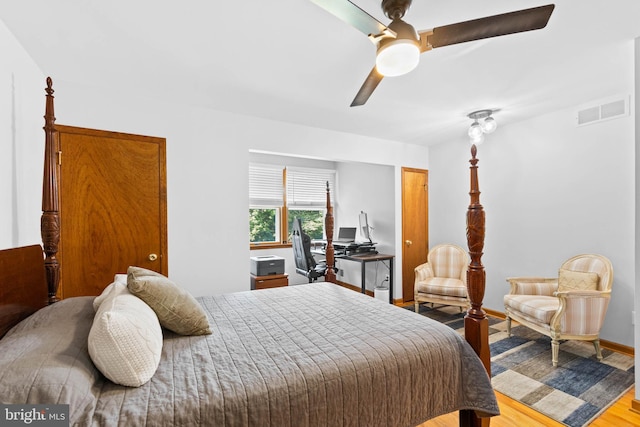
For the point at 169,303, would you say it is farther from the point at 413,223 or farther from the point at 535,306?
the point at 413,223

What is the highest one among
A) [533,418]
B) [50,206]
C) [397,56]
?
[397,56]

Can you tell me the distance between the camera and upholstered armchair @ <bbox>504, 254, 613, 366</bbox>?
8.73 feet

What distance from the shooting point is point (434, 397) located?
148cm

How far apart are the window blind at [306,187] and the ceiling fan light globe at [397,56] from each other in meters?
3.75

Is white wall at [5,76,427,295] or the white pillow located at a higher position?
white wall at [5,76,427,295]

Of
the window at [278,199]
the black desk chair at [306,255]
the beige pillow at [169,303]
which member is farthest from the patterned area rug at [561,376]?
the window at [278,199]

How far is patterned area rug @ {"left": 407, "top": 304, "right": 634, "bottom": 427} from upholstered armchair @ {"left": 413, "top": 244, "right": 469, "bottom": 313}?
2.00 feet

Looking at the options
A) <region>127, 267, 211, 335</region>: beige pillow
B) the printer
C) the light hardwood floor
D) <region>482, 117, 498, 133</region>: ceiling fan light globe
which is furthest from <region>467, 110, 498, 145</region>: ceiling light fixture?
<region>127, 267, 211, 335</region>: beige pillow

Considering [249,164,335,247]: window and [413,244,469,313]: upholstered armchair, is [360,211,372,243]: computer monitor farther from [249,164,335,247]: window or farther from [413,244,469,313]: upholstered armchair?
[413,244,469,313]: upholstered armchair

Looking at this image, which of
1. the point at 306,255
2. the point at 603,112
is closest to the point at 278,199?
the point at 306,255

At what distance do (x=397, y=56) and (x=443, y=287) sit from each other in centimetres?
307

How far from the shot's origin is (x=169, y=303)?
1455mm

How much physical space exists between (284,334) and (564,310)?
2632 mm

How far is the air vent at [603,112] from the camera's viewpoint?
9.47ft
